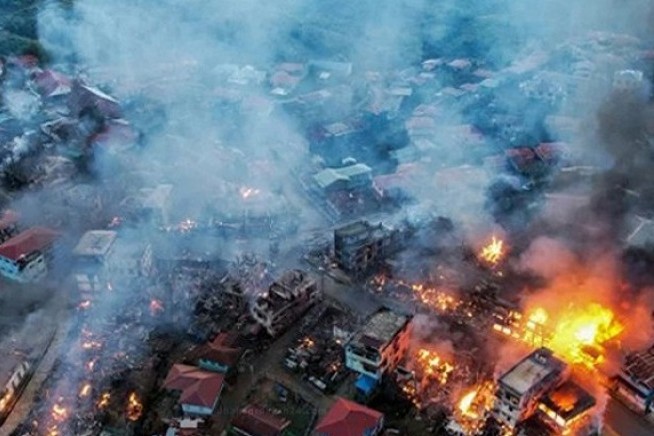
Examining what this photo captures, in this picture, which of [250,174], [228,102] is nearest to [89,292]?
[250,174]

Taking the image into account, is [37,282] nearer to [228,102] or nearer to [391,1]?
[228,102]

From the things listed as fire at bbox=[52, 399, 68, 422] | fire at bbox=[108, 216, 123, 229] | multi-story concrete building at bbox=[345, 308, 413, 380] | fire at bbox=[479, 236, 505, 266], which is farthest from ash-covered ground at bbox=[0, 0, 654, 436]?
multi-story concrete building at bbox=[345, 308, 413, 380]

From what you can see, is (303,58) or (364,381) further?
(303,58)

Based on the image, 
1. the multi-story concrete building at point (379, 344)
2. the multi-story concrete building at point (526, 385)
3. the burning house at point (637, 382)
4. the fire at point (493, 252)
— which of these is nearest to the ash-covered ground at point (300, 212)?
the fire at point (493, 252)

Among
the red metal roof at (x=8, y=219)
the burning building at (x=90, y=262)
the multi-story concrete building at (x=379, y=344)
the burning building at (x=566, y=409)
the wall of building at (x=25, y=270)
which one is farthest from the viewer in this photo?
the red metal roof at (x=8, y=219)

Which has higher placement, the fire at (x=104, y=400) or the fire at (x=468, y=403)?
the fire at (x=468, y=403)

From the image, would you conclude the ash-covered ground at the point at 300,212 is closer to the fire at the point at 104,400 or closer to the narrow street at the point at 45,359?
the narrow street at the point at 45,359

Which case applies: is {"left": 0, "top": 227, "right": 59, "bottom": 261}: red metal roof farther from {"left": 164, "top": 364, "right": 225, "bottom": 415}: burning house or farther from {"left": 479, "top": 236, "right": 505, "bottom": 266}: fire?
{"left": 479, "top": 236, "right": 505, "bottom": 266}: fire

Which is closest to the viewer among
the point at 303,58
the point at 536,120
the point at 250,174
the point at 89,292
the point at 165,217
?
the point at 89,292
